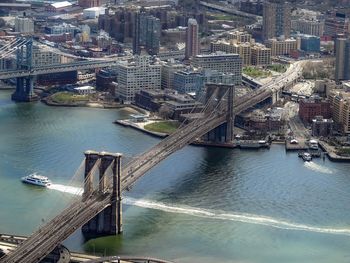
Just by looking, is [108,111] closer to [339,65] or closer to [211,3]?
[339,65]

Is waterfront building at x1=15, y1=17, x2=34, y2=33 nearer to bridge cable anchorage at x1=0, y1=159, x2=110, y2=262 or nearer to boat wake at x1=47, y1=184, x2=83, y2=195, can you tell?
A: boat wake at x1=47, y1=184, x2=83, y2=195

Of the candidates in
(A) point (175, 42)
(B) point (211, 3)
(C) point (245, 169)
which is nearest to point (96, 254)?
(C) point (245, 169)

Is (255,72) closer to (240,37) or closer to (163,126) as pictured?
(240,37)

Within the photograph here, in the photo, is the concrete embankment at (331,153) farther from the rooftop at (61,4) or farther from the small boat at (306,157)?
the rooftop at (61,4)

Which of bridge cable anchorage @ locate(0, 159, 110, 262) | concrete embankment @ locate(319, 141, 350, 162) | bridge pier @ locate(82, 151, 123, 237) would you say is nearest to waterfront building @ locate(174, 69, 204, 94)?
concrete embankment @ locate(319, 141, 350, 162)

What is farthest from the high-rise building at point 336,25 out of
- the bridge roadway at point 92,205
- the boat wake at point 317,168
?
the boat wake at point 317,168
